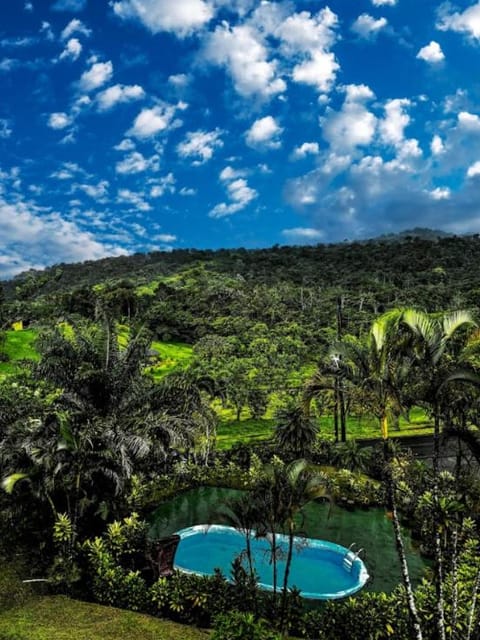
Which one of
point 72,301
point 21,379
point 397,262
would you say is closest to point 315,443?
point 21,379

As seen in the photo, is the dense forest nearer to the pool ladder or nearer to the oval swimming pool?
the oval swimming pool

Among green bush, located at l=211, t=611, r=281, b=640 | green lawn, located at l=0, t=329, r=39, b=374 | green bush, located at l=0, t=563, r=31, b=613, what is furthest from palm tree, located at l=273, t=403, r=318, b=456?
green lawn, located at l=0, t=329, r=39, b=374

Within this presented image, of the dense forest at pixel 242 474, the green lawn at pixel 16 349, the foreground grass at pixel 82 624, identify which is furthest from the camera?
the green lawn at pixel 16 349

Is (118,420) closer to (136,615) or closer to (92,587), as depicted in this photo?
(92,587)

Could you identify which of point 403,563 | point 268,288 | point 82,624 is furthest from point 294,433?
point 268,288

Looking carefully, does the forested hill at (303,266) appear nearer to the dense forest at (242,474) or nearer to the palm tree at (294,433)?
the palm tree at (294,433)

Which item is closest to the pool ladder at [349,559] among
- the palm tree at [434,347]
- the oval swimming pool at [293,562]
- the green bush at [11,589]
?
the oval swimming pool at [293,562]

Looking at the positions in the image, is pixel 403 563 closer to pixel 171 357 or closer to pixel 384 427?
pixel 384 427
